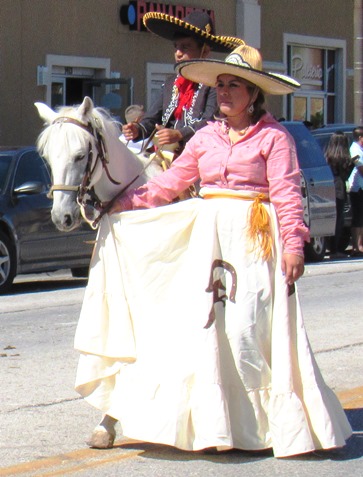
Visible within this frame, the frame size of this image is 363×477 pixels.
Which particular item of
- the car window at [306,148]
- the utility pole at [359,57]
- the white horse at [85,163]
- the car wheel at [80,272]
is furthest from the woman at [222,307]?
the utility pole at [359,57]

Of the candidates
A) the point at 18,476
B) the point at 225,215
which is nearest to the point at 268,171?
the point at 225,215

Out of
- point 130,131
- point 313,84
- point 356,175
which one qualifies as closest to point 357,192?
point 356,175

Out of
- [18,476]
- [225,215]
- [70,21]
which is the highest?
[70,21]

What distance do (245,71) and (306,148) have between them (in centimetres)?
1189

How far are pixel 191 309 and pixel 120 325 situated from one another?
1.23 ft

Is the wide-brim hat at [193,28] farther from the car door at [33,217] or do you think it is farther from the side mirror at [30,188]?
the car door at [33,217]

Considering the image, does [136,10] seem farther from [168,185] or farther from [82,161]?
[82,161]

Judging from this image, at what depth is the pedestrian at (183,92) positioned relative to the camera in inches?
262

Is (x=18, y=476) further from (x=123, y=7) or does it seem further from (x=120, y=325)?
(x=123, y=7)

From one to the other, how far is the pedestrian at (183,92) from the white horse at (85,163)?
1.41 feet

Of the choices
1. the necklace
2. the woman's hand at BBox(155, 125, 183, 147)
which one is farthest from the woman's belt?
the woman's hand at BBox(155, 125, 183, 147)

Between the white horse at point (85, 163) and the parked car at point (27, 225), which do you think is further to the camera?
the parked car at point (27, 225)

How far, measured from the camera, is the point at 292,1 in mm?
28266

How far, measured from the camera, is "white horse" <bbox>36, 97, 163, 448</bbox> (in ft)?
18.8
